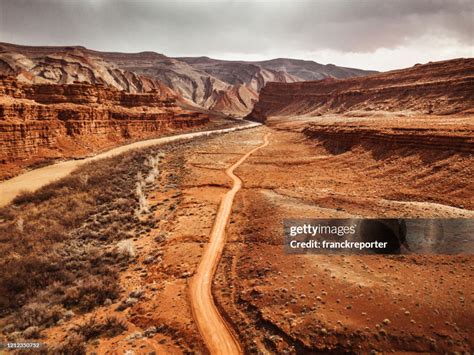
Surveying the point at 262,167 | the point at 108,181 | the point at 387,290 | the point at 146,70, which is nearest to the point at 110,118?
the point at 108,181

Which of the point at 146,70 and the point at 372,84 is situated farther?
the point at 146,70

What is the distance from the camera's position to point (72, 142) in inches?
1463

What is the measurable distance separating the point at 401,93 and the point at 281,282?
53590mm

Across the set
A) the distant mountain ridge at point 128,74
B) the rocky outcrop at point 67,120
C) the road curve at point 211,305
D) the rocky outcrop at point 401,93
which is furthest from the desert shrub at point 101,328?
the distant mountain ridge at point 128,74

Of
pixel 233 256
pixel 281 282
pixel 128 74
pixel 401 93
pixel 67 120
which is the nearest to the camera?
pixel 281 282

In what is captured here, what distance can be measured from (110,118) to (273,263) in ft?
146

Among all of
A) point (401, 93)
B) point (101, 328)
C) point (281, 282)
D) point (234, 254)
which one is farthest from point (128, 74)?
point (281, 282)

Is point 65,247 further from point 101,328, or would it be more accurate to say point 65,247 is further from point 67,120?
point 67,120

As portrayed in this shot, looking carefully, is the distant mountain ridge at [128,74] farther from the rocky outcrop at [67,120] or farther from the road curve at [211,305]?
the road curve at [211,305]

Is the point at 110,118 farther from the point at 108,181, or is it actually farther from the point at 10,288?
the point at 10,288

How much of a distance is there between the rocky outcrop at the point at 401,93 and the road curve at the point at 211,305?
35700 millimetres

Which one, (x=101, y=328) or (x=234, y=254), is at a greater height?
(x=234, y=254)

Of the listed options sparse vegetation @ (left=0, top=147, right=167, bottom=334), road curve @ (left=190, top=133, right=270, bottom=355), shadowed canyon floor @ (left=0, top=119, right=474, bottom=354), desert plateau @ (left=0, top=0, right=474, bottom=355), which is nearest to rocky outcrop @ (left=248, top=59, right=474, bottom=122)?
desert plateau @ (left=0, top=0, right=474, bottom=355)

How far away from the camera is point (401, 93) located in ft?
168
